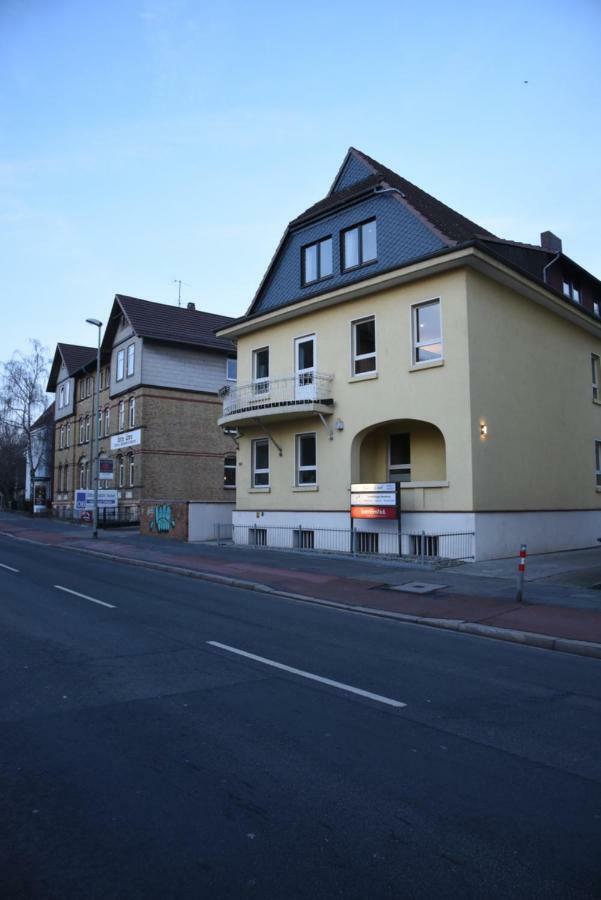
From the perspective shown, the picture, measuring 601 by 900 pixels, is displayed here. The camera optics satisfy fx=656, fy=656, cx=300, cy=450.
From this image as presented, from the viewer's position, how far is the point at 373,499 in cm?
1888

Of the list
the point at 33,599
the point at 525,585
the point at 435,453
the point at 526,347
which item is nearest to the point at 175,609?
the point at 33,599

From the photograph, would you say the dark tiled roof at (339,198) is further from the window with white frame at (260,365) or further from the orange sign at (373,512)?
the orange sign at (373,512)

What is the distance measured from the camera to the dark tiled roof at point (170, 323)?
36.2m

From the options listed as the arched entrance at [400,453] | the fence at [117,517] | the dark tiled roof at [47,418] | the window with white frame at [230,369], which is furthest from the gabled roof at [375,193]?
the dark tiled roof at [47,418]

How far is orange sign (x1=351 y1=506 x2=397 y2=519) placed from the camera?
18.5 m

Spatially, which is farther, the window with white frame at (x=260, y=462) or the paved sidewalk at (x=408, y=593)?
the window with white frame at (x=260, y=462)

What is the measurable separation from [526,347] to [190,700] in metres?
18.2

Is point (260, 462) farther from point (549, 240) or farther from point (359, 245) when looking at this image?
point (549, 240)

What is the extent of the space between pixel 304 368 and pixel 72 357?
32.3 metres

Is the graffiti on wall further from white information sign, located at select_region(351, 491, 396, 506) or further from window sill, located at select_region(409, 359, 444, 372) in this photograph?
window sill, located at select_region(409, 359, 444, 372)

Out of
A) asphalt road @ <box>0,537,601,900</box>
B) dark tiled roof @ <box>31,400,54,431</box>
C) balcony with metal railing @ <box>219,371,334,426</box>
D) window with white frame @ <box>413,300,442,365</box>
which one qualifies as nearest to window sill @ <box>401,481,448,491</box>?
window with white frame @ <box>413,300,442,365</box>

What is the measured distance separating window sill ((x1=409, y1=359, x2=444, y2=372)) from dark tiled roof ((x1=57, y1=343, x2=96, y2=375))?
34774 mm

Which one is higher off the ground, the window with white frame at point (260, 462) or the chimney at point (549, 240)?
the chimney at point (549, 240)

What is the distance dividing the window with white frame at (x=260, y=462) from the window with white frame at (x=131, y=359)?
48.4ft
